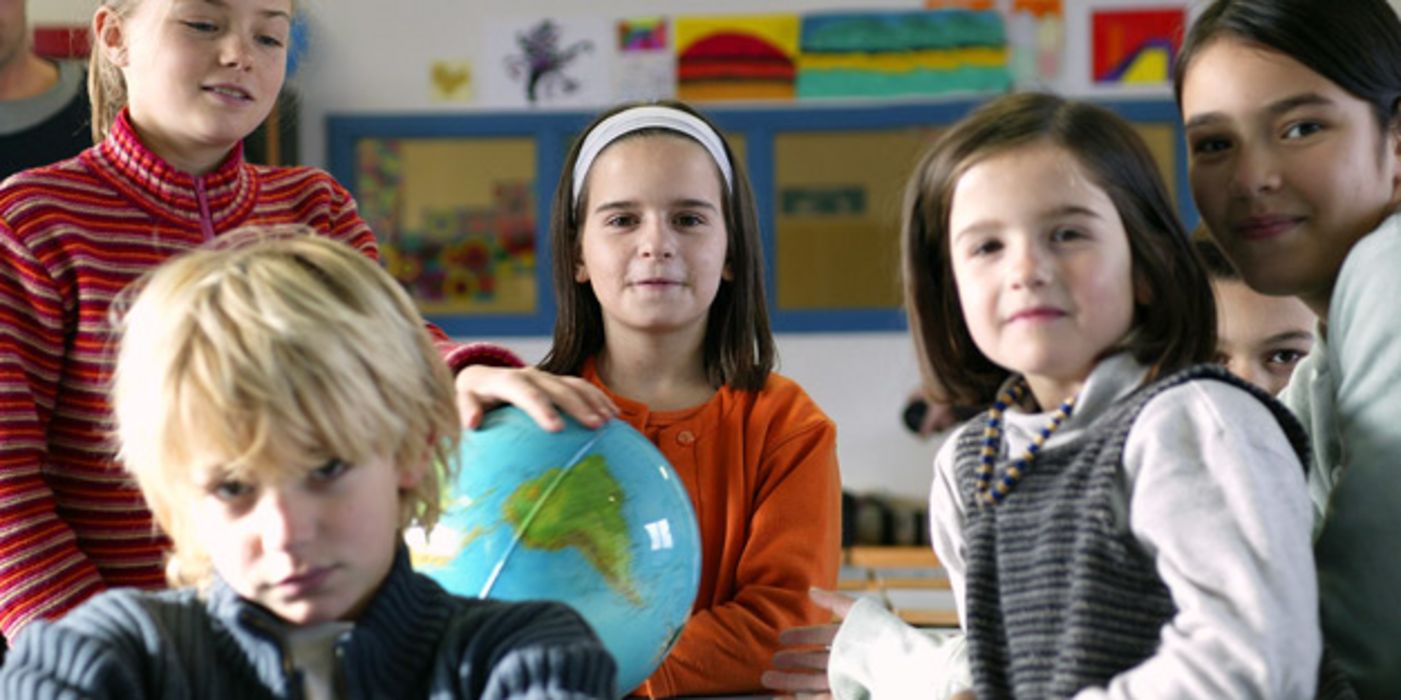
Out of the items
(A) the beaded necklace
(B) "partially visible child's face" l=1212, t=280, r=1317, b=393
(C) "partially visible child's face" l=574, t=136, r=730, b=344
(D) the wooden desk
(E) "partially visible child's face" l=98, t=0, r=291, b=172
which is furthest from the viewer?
(D) the wooden desk

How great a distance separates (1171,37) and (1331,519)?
17.5 feet

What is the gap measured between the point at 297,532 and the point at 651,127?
3.46 ft

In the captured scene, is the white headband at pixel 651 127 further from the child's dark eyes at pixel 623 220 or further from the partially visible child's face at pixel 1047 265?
the partially visible child's face at pixel 1047 265

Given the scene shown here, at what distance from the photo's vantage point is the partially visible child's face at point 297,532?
3.78 feet

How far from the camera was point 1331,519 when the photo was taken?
1.41 metres

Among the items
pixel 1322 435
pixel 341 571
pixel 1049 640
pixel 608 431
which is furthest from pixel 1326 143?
pixel 341 571

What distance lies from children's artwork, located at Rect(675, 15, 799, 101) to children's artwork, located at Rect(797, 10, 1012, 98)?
77 millimetres

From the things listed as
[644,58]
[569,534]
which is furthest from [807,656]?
[644,58]

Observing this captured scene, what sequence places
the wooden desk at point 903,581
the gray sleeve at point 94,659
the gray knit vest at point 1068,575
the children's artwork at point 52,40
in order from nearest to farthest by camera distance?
1. the gray sleeve at point 94,659
2. the gray knit vest at point 1068,575
3. the wooden desk at point 903,581
4. the children's artwork at point 52,40

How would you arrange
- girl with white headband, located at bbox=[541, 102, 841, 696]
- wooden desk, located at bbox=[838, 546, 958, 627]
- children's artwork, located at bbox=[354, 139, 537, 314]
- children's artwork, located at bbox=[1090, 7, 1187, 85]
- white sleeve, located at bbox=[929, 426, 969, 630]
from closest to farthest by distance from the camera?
white sleeve, located at bbox=[929, 426, 969, 630] < girl with white headband, located at bbox=[541, 102, 841, 696] < wooden desk, located at bbox=[838, 546, 958, 627] < children's artwork, located at bbox=[1090, 7, 1187, 85] < children's artwork, located at bbox=[354, 139, 537, 314]

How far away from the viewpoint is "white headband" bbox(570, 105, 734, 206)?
A: 6.82 feet

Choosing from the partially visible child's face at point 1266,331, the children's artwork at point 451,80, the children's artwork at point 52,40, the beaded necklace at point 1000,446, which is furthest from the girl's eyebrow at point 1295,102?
the children's artwork at point 52,40

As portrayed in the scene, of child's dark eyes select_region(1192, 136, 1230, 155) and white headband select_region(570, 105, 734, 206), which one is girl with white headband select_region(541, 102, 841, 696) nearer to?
white headband select_region(570, 105, 734, 206)

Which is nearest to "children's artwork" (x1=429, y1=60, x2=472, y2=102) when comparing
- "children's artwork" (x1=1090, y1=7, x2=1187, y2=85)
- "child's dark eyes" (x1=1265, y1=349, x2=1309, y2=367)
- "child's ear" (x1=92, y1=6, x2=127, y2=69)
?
"children's artwork" (x1=1090, y1=7, x2=1187, y2=85)
